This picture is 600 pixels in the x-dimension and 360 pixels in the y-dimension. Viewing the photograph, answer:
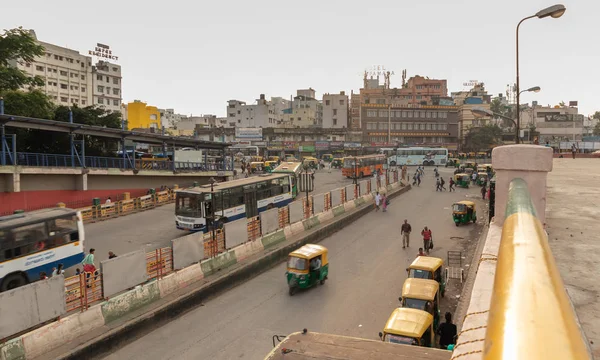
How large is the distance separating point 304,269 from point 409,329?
6063 mm

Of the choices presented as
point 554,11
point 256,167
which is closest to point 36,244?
point 554,11

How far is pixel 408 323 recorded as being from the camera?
10383 millimetres

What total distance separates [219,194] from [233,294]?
346 inches

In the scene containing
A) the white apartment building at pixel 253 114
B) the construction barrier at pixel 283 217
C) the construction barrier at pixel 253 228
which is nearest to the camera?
the construction barrier at pixel 253 228

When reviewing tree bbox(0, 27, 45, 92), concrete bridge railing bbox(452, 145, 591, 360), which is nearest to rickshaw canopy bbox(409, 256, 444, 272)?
concrete bridge railing bbox(452, 145, 591, 360)

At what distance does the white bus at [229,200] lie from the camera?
75.0 feet

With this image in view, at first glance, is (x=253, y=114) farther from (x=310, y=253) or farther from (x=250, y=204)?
(x=310, y=253)

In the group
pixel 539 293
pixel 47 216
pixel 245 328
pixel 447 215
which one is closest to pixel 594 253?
pixel 539 293

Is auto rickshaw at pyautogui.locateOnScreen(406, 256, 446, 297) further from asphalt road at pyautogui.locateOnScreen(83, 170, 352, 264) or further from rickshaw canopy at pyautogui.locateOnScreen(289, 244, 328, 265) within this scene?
asphalt road at pyautogui.locateOnScreen(83, 170, 352, 264)

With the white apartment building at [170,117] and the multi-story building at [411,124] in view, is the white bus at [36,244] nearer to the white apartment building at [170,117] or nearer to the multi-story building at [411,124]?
the multi-story building at [411,124]

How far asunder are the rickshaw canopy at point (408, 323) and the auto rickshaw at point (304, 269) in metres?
5.22

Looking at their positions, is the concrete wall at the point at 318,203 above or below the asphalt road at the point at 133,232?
above

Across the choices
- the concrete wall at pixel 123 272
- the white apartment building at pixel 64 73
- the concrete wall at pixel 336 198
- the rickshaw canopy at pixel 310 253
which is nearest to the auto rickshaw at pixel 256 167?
the concrete wall at pixel 336 198

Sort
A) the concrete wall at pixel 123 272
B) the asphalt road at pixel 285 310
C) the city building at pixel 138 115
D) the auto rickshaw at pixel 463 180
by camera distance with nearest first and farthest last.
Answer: the asphalt road at pixel 285 310 → the concrete wall at pixel 123 272 → the auto rickshaw at pixel 463 180 → the city building at pixel 138 115
